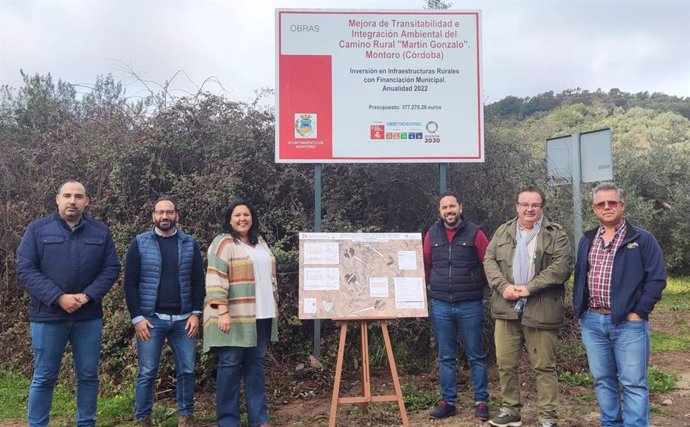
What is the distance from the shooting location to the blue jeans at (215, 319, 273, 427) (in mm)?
4180

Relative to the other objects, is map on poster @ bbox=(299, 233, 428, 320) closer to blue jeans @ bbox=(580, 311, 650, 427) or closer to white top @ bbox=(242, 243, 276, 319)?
white top @ bbox=(242, 243, 276, 319)

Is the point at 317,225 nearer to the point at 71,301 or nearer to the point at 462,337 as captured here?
the point at 462,337

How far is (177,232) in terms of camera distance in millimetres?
4414

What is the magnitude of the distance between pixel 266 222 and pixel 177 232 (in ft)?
7.11

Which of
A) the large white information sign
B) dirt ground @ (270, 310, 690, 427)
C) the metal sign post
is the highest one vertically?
the large white information sign

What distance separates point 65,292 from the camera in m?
3.92

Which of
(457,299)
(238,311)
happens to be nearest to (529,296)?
(457,299)

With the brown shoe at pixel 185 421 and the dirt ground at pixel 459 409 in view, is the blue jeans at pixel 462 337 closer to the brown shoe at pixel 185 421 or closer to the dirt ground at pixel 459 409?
the dirt ground at pixel 459 409

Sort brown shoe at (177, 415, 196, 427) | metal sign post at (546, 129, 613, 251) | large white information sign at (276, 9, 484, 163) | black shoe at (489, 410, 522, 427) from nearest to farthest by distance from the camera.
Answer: brown shoe at (177, 415, 196, 427)
black shoe at (489, 410, 522, 427)
metal sign post at (546, 129, 613, 251)
large white information sign at (276, 9, 484, 163)

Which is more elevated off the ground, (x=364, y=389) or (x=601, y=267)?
(x=601, y=267)

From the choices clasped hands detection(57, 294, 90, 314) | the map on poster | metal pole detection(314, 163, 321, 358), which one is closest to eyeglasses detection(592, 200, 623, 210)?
the map on poster

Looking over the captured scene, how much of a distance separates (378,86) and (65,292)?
3.70 m

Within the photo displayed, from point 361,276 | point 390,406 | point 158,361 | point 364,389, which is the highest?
point 361,276

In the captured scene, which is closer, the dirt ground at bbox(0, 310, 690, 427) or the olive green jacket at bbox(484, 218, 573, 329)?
the olive green jacket at bbox(484, 218, 573, 329)
